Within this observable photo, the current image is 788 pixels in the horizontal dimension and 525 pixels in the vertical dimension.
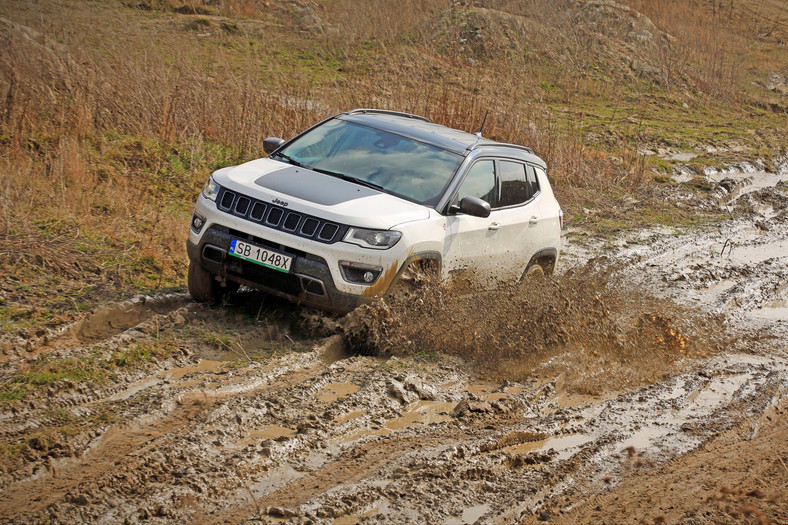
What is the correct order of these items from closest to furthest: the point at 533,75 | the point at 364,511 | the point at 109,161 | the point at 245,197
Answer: the point at 364,511
the point at 245,197
the point at 109,161
the point at 533,75

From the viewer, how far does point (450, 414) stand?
18.5ft

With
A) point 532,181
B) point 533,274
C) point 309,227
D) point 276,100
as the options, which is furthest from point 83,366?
point 276,100

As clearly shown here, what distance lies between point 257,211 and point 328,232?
24.4 inches

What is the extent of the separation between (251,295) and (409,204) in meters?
1.63

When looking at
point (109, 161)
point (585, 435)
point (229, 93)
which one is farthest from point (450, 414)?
point (229, 93)

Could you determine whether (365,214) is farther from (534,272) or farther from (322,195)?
(534,272)

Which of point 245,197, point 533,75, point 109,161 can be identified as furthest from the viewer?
point 533,75

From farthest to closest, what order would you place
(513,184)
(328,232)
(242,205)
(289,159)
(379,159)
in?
(513,184) → (289,159) → (379,159) → (242,205) → (328,232)

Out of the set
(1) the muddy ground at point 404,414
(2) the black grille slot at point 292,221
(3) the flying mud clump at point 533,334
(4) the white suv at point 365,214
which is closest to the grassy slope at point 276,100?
(1) the muddy ground at point 404,414

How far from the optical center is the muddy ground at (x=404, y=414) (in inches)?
162

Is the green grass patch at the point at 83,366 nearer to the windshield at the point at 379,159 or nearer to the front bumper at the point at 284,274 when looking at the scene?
the front bumper at the point at 284,274

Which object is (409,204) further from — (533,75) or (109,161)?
(533,75)

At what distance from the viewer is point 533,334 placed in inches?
278

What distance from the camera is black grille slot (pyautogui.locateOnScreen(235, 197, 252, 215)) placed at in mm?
6520
